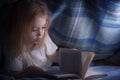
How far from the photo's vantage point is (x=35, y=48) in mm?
1711

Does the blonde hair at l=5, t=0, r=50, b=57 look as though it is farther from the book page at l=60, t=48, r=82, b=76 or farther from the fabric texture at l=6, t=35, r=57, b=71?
the book page at l=60, t=48, r=82, b=76

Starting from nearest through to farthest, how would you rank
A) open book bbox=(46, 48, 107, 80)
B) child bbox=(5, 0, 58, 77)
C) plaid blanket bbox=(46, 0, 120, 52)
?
open book bbox=(46, 48, 107, 80), child bbox=(5, 0, 58, 77), plaid blanket bbox=(46, 0, 120, 52)

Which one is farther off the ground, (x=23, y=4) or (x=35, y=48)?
(x=23, y=4)

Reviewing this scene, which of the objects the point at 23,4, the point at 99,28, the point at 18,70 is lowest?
the point at 18,70

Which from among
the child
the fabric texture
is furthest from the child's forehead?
the fabric texture

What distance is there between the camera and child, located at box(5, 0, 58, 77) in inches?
64.4

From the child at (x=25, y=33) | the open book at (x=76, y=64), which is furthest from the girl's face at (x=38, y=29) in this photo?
the open book at (x=76, y=64)

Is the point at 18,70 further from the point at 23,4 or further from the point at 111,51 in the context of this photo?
the point at 111,51

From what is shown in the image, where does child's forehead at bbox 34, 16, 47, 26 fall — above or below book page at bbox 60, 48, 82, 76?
above

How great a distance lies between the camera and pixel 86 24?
1854 mm

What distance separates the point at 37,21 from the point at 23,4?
0.12 meters

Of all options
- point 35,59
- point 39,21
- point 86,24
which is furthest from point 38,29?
point 86,24

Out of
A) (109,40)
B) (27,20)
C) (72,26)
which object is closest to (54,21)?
(72,26)

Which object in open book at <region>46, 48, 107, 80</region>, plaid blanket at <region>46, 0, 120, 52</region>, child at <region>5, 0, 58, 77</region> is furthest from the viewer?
plaid blanket at <region>46, 0, 120, 52</region>
